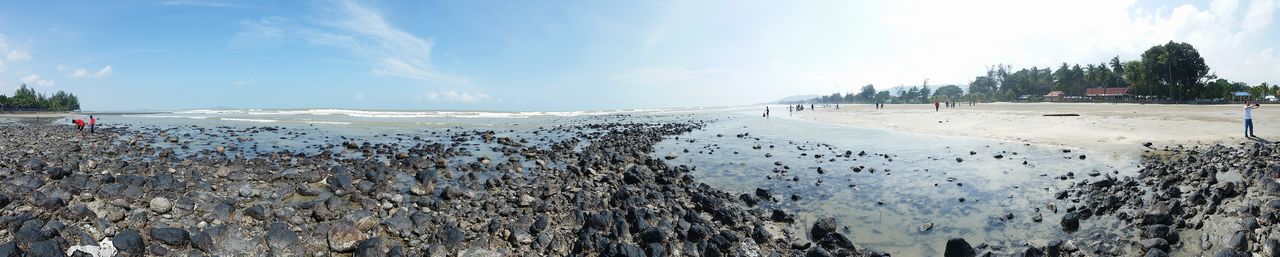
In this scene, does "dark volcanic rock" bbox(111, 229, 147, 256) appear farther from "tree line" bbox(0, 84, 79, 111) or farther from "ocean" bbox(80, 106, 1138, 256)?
"tree line" bbox(0, 84, 79, 111)

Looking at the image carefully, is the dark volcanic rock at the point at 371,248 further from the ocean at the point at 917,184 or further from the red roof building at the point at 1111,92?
the red roof building at the point at 1111,92

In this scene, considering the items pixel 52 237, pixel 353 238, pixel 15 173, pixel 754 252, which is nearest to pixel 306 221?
pixel 353 238

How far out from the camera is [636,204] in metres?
10.6

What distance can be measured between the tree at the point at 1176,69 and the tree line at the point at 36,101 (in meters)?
227

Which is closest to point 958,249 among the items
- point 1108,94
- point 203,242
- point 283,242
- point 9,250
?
point 283,242

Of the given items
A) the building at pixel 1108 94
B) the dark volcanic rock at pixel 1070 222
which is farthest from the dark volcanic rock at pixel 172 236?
the building at pixel 1108 94

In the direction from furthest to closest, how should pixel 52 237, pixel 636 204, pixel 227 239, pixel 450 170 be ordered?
pixel 450 170
pixel 636 204
pixel 227 239
pixel 52 237

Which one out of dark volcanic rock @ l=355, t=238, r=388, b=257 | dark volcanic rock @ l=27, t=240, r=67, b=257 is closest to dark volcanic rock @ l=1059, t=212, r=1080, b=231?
dark volcanic rock @ l=355, t=238, r=388, b=257

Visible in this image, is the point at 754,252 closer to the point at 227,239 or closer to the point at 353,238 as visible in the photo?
the point at 353,238

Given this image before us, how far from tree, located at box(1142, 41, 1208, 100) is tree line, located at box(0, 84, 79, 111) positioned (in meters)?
227

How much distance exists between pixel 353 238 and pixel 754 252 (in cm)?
654

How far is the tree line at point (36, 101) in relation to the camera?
111 meters

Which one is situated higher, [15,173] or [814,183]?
[15,173]

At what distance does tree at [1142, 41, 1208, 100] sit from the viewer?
76375mm
